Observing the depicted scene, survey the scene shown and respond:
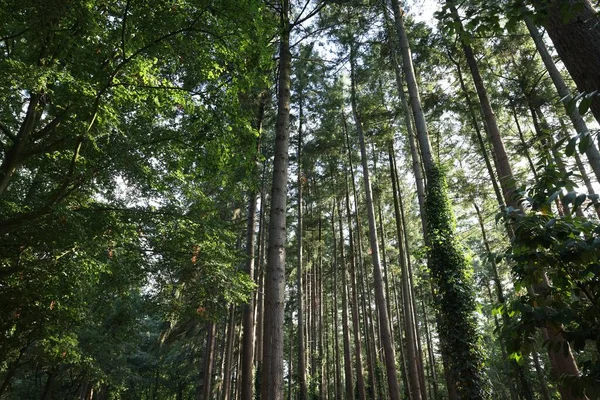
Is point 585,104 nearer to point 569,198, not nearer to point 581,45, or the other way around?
point 569,198

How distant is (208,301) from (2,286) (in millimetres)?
3867

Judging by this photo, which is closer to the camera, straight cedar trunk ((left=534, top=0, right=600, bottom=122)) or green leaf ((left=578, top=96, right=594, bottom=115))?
green leaf ((left=578, top=96, right=594, bottom=115))

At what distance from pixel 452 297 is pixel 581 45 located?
17.8ft

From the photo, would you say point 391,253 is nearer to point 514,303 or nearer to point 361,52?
point 361,52

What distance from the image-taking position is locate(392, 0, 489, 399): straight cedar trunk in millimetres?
6098

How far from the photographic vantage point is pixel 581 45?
2.05 m

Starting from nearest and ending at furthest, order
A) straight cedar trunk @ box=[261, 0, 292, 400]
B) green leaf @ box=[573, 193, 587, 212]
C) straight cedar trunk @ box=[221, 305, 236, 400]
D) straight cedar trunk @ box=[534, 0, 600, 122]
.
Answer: green leaf @ box=[573, 193, 587, 212]
straight cedar trunk @ box=[534, 0, 600, 122]
straight cedar trunk @ box=[261, 0, 292, 400]
straight cedar trunk @ box=[221, 305, 236, 400]

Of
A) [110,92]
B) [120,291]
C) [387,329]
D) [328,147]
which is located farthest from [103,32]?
[328,147]

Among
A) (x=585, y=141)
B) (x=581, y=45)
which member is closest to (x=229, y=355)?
(x=581, y=45)

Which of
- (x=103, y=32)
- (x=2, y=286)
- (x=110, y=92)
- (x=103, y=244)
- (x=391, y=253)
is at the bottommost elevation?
(x=2, y=286)

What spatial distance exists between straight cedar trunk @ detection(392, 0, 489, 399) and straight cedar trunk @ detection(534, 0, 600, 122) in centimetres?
518

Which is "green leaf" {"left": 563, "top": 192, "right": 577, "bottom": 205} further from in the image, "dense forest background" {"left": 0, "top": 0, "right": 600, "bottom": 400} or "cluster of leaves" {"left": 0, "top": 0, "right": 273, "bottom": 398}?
"cluster of leaves" {"left": 0, "top": 0, "right": 273, "bottom": 398}

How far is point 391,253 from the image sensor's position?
80.0 feet

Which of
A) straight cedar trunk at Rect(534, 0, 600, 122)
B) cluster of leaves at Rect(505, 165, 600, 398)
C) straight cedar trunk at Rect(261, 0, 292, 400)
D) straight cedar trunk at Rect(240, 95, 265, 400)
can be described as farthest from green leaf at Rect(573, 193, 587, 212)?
straight cedar trunk at Rect(240, 95, 265, 400)
